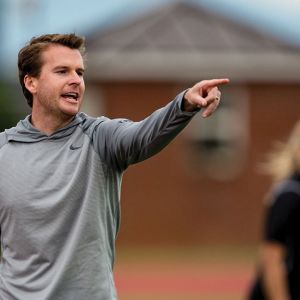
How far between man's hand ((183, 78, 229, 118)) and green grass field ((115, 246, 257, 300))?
43.1ft

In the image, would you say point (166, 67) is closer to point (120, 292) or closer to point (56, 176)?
point (120, 292)

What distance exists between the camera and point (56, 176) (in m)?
5.47

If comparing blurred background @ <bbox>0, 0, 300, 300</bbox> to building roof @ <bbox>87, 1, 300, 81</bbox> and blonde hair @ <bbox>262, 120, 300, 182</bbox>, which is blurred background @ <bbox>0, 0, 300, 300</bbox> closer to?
building roof @ <bbox>87, 1, 300, 81</bbox>

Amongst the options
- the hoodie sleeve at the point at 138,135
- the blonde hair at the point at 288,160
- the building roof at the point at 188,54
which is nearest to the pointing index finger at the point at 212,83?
the hoodie sleeve at the point at 138,135

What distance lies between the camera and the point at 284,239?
25.6 ft

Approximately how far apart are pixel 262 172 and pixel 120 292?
34.0ft

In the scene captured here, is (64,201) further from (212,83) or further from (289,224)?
(289,224)

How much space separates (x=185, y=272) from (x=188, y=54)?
777cm

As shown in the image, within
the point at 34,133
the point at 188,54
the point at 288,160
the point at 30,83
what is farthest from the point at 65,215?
the point at 188,54

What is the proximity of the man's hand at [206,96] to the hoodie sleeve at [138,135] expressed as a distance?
9 cm

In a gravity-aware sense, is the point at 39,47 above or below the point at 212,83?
above

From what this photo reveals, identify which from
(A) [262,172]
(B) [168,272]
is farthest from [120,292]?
(A) [262,172]

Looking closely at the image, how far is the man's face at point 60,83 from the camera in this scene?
5539 millimetres

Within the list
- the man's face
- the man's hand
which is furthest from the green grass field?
the man's hand
